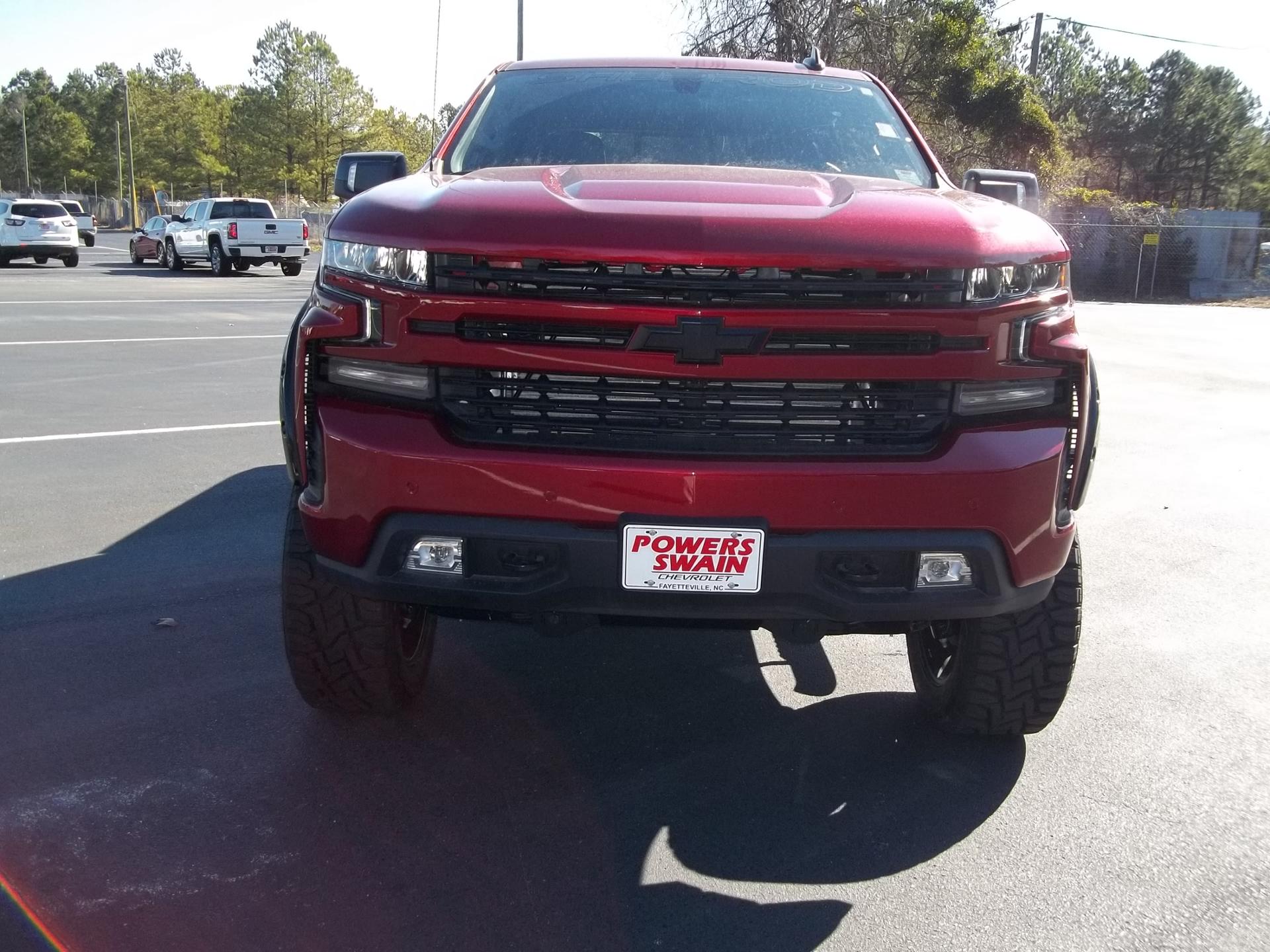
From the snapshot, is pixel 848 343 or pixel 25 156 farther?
pixel 25 156

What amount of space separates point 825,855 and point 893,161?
2.18 m

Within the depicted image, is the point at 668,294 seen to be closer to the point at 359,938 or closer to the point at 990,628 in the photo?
the point at 990,628

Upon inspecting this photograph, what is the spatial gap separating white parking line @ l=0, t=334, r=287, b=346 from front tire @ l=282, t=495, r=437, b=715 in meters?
9.93

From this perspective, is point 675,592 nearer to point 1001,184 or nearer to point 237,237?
point 1001,184

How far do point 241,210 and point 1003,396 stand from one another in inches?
1061

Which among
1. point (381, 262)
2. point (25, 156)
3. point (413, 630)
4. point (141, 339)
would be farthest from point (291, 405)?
point (25, 156)

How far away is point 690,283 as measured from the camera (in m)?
2.53

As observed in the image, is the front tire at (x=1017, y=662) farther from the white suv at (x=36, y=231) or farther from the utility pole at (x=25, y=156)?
→ the utility pole at (x=25, y=156)

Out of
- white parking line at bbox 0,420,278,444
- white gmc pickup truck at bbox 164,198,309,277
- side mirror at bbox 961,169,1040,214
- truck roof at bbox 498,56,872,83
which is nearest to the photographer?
side mirror at bbox 961,169,1040,214

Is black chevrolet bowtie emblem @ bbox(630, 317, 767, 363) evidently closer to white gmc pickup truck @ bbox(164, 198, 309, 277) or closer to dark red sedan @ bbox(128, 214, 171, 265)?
white gmc pickup truck @ bbox(164, 198, 309, 277)

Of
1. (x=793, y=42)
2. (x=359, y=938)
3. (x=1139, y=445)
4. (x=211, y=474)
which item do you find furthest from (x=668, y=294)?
(x=793, y=42)

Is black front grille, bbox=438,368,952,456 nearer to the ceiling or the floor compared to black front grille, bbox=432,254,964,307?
nearer to the floor

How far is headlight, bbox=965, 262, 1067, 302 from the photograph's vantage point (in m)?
2.61

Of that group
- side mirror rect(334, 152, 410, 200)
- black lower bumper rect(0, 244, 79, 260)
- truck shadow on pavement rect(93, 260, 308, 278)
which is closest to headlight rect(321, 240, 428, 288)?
side mirror rect(334, 152, 410, 200)
